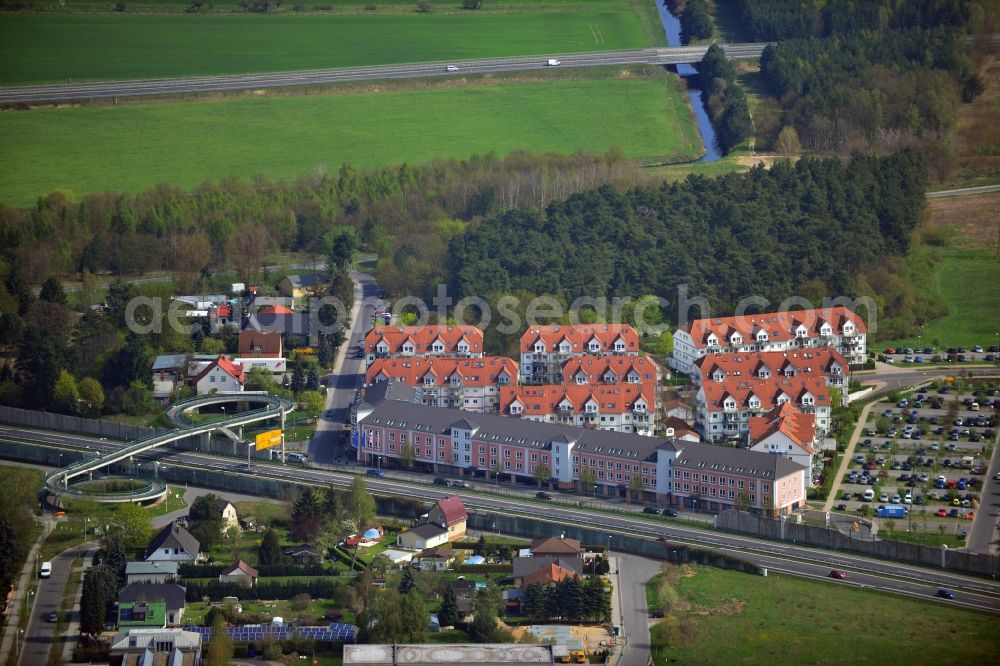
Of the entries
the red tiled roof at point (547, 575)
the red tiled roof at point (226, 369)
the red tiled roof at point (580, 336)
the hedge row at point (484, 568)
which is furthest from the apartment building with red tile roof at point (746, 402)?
the red tiled roof at point (226, 369)

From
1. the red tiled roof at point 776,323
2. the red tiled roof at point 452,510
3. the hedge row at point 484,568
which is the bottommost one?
the hedge row at point 484,568

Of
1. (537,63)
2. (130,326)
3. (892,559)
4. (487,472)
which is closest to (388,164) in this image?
(537,63)

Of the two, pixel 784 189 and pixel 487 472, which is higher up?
pixel 784 189

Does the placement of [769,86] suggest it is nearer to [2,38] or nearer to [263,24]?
[263,24]

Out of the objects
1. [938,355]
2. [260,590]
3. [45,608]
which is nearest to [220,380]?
[260,590]

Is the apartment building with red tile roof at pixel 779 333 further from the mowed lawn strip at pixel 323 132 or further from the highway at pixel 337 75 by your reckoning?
the highway at pixel 337 75

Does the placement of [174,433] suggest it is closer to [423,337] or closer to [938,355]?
[423,337]

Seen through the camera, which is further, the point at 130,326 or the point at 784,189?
the point at 784,189
